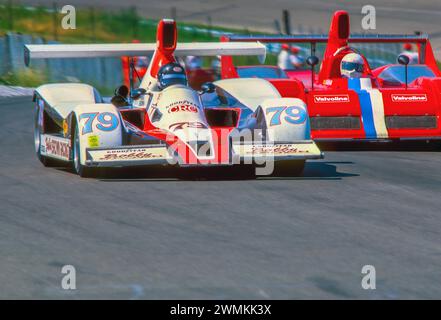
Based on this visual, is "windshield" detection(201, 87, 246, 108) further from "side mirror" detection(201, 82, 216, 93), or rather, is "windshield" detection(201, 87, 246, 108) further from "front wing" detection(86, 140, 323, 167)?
"front wing" detection(86, 140, 323, 167)

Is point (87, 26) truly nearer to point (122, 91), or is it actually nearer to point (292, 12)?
point (292, 12)

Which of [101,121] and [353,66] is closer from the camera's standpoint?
[101,121]

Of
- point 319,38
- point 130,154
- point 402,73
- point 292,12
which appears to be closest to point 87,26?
point 292,12

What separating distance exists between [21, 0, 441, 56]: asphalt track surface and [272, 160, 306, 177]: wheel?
86.3 feet

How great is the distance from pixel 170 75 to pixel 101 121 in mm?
1539

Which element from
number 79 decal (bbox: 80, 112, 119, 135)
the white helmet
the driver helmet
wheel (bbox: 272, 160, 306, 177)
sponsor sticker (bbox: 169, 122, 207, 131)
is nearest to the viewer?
number 79 decal (bbox: 80, 112, 119, 135)

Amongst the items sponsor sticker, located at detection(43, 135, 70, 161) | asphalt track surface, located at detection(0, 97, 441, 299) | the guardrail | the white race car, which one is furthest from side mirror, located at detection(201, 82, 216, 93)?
the guardrail

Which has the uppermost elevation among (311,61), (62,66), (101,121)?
A: (311,61)

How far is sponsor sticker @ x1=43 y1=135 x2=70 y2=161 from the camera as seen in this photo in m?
12.4

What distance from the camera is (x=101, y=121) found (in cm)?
1184

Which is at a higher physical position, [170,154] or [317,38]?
[317,38]

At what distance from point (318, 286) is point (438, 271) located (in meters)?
0.86

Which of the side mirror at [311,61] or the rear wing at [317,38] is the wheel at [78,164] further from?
the rear wing at [317,38]

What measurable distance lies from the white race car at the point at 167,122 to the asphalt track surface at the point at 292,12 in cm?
2494
